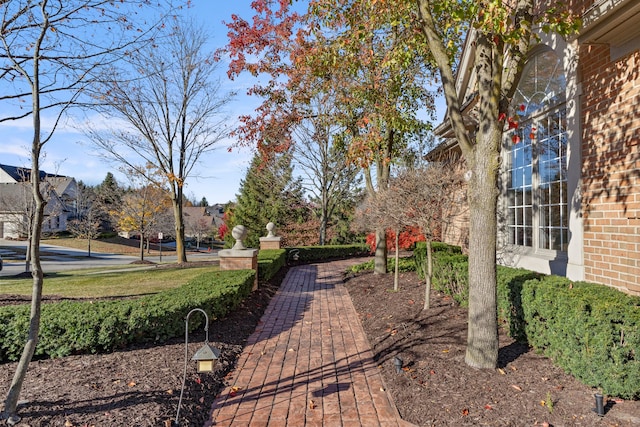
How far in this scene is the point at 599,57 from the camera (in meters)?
5.41

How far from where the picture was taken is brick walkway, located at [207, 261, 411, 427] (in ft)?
13.0

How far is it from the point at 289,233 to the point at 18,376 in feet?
85.9

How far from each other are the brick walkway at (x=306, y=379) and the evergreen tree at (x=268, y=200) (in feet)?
66.0

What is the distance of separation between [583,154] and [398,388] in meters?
4.28

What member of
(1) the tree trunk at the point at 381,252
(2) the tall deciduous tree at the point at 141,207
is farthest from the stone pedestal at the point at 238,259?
(2) the tall deciduous tree at the point at 141,207

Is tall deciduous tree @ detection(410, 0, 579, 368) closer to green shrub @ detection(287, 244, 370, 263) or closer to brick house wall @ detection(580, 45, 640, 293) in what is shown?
brick house wall @ detection(580, 45, 640, 293)

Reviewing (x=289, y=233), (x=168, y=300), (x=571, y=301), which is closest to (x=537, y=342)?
(x=571, y=301)

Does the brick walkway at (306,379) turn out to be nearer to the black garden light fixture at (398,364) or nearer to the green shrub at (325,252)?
the black garden light fixture at (398,364)

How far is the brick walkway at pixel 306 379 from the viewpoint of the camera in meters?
3.97

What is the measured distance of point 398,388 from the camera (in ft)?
14.7

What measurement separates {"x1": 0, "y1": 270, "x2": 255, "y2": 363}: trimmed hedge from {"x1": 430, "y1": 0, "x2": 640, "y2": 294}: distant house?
590cm

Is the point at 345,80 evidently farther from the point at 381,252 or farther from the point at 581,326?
the point at 581,326

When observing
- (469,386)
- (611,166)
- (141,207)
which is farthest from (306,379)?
(141,207)

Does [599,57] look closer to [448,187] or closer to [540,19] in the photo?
[540,19]
